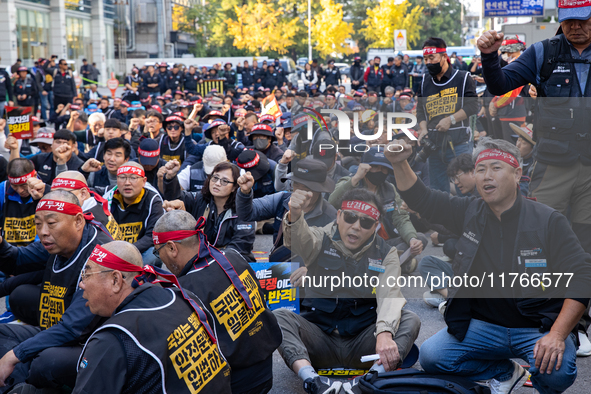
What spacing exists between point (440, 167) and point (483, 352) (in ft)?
3.81

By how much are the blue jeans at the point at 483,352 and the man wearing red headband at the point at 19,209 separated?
3.82m

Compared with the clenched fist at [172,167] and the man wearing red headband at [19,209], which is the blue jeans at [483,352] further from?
the man wearing red headband at [19,209]

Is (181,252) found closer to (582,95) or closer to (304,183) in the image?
(304,183)

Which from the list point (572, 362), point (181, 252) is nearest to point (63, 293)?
point (181, 252)

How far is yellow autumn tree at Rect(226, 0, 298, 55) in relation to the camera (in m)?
45.7

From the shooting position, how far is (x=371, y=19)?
52281mm

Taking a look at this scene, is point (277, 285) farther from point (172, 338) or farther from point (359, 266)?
point (172, 338)

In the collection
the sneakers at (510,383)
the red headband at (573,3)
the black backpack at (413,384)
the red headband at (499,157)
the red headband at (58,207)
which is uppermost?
the red headband at (573,3)

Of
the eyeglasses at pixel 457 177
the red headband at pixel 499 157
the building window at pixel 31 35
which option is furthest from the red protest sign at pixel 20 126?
the building window at pixel 31 35

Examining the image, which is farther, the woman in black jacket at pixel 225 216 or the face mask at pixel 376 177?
the woman in black jacket at pixel 225 216

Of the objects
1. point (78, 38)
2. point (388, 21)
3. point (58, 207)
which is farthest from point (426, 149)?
point (388, 21)

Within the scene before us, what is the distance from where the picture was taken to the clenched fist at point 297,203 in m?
3.69

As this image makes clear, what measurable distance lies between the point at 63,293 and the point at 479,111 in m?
3.02

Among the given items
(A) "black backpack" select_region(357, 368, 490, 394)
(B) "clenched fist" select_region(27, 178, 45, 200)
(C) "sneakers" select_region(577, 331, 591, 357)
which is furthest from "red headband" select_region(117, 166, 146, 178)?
(C) "sneakers" select_region(577, 331, 591, 357)
